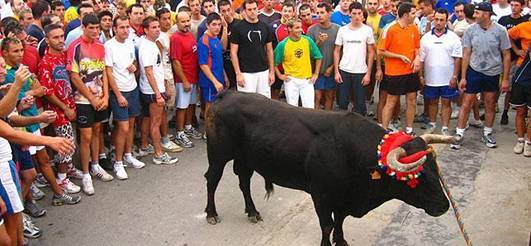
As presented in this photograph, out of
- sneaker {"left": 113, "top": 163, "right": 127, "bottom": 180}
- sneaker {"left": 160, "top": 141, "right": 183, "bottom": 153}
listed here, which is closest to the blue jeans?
sneaker {"left": 160, "top": 141, "right": 183, "bottom": 153}

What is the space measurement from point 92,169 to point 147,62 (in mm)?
1575

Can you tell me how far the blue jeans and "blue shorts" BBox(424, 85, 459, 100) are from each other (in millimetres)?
1009

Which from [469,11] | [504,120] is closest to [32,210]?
[469,11]

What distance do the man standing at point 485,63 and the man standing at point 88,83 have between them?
16.9 ft

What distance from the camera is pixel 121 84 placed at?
282 inches

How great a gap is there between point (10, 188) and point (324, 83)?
5608 mm

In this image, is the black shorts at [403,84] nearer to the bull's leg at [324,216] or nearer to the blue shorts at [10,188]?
the bull's leg at [324,216]

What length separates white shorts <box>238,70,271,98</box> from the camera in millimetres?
8375

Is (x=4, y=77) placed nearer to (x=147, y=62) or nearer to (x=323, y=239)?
(x=147, y=62)

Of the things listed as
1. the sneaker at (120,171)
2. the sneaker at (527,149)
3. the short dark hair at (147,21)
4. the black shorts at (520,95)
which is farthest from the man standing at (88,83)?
the sneaker at (527,149)

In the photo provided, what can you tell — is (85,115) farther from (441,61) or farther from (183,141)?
(441,61)

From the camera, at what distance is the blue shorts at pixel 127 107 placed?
7.18 metres

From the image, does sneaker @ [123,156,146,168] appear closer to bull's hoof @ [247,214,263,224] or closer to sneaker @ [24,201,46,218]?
sneaker @ [24,201,46,218]

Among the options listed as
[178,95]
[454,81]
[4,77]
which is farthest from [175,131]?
[454,81]
